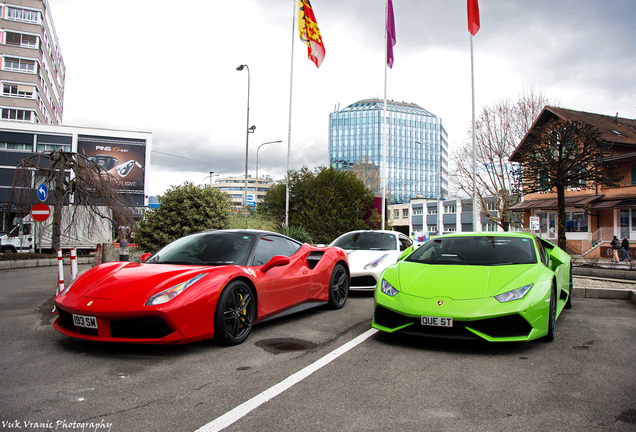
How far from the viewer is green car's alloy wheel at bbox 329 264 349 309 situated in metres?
6.79

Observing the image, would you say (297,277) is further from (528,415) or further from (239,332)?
(528,415)

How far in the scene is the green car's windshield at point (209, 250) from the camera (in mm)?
5137

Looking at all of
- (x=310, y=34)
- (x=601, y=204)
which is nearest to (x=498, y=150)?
(x=601, y=204)

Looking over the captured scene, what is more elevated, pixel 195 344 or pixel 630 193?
pixel 630 193

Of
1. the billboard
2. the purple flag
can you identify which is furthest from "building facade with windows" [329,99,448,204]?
the purple flag

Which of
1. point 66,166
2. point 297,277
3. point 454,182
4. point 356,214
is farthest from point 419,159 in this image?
point 297,277

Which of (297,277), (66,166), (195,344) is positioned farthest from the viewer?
(66,166)

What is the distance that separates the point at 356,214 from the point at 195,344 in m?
16.5

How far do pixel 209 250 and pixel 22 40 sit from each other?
62859 millimetres

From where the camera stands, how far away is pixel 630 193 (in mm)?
29141

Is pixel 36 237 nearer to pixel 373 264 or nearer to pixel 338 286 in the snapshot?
pixel 373 264

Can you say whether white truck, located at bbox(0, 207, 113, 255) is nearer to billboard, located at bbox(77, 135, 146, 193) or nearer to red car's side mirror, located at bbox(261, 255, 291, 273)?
billboard, located at bbox(77, 135, 146, 193)

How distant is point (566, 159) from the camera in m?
18.5

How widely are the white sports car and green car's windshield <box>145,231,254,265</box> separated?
3.17m
